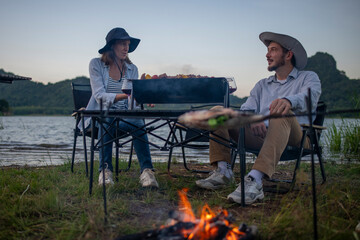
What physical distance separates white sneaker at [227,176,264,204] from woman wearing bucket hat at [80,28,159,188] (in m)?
0.97

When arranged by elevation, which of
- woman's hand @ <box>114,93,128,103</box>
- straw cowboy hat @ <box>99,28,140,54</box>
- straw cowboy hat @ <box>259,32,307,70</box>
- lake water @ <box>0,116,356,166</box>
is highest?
straw cowboy hat @ <box>99,28,140,54</box>

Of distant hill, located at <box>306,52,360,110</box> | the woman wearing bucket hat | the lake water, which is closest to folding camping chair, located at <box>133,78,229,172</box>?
the woman wearing bucket hat

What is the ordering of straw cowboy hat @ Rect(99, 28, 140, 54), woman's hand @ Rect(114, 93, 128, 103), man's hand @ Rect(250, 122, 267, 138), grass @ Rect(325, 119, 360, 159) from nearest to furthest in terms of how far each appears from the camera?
man's hand @ Rect(250, 122, 267, 138) < woman's hand @ Rect(114, 93, 128, 103) < straw cowboy hat @ Rect(99, 28, 140, 54) < grass @ Rect(325, 119, 360, 159)

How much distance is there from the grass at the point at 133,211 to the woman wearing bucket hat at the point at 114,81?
14.0 inches

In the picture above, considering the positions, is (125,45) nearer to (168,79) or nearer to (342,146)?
(168,79)

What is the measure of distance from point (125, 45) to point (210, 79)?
Result: 5.33ft

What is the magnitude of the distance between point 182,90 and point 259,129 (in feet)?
3.17

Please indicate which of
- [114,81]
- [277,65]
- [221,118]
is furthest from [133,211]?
[277,65]

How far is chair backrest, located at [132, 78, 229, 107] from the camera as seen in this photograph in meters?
2.17

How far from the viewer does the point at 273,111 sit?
2.26 metres

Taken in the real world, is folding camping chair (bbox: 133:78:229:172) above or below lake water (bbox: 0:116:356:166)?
above

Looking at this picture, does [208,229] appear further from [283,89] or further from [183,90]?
[283,89]

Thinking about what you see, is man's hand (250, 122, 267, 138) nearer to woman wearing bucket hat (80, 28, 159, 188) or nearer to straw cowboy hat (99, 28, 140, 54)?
woman wearing bucket hat (80, 28, 159, 188)

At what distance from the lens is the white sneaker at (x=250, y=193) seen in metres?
2.22
